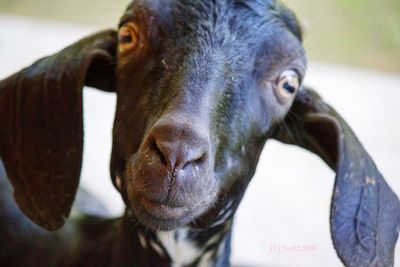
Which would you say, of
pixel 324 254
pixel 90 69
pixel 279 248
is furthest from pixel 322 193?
pixel 90 69

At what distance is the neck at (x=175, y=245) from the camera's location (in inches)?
65.6

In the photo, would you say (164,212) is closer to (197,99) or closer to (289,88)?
(197,99)

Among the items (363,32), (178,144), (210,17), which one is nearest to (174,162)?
(178,144)

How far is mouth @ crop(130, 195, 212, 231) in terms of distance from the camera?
4.43 feet

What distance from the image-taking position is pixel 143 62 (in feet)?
5.09

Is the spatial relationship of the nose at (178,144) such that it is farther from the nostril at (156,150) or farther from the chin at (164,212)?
the chin at (164,212)

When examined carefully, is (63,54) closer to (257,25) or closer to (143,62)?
(143,62)

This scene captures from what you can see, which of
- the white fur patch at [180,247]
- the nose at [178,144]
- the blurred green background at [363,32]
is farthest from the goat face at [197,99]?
the blurred green background at [363,32]

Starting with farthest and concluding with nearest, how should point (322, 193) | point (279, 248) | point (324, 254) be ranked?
1. point (322, 193)
2. point (279, 248)
3. point (324, 254)

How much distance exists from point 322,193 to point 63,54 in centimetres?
112

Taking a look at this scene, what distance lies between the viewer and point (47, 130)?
5.49 feet

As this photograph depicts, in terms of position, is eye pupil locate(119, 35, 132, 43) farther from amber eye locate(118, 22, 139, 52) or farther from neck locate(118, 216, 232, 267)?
neck locate(118, 216, 232, 267)

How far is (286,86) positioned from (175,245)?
446mm

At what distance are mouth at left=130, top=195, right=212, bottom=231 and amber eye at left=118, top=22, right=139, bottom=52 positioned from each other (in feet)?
1.24
